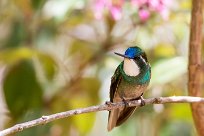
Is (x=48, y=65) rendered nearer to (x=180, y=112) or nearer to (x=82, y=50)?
(x=82, y=50)

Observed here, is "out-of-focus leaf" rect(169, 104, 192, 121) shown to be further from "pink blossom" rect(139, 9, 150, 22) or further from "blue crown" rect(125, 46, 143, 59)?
"blue crown" rect(125, 46, 143, 59)

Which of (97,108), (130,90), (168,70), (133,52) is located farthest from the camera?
(168,70)

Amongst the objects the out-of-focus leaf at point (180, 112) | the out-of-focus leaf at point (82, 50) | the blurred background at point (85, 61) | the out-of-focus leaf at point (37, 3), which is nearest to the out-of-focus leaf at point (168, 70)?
the blurred background at point (85, 61)

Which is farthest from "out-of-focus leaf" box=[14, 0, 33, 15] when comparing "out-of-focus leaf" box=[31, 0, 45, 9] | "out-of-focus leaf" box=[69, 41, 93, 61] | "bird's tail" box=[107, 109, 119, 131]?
"bird's tail" box=[107, 109, 119, 131]

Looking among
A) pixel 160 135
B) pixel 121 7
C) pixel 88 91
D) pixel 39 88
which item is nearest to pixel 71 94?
pixel 88 91

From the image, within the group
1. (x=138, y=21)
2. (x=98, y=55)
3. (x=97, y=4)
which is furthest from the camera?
(x=98, y=55)

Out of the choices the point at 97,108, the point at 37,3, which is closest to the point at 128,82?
the point at 97,108

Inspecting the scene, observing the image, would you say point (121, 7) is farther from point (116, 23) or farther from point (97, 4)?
point (116, 23)

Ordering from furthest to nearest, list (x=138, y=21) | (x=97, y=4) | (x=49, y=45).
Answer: (x=49, y=45) < (x=138, y=21) < (x=97, y=4)
